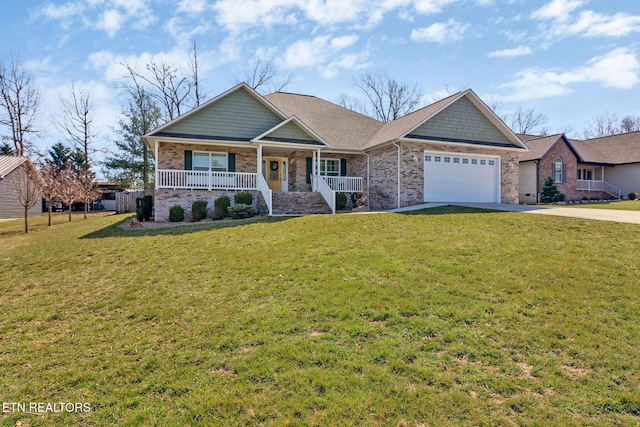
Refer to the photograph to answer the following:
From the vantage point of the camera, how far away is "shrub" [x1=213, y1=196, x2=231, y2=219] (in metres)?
15.1

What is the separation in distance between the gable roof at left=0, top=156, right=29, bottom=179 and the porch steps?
72.0 ft

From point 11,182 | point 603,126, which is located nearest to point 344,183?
point 11,182

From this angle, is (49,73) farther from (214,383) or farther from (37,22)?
(214,383)

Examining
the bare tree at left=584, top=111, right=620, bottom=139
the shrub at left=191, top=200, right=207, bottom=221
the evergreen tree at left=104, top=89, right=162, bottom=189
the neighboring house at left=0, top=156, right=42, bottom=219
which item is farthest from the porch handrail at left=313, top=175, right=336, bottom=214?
the bare tree at left=584, top=111, right=620, bottom=139

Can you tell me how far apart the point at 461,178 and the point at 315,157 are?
740 cm

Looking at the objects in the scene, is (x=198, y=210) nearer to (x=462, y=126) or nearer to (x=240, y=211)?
(x=240, y=211)

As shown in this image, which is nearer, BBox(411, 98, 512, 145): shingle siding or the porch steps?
the porch steps

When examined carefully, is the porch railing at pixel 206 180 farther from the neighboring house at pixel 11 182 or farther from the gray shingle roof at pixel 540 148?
the gray shingle roof at pixel 540 148

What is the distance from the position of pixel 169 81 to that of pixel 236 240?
1081 inches

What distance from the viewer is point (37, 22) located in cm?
1236

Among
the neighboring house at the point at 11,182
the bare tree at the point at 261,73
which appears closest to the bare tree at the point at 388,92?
the bare tree at the point at 261,73

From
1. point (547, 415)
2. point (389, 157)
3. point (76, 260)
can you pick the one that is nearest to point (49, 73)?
point (76, 260)

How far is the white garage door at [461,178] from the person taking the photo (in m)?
17.3

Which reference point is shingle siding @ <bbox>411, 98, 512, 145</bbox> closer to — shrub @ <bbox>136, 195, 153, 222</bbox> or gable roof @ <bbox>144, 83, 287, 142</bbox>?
gable roof @ <bbox>144, 83, 287, 142</bbox>
